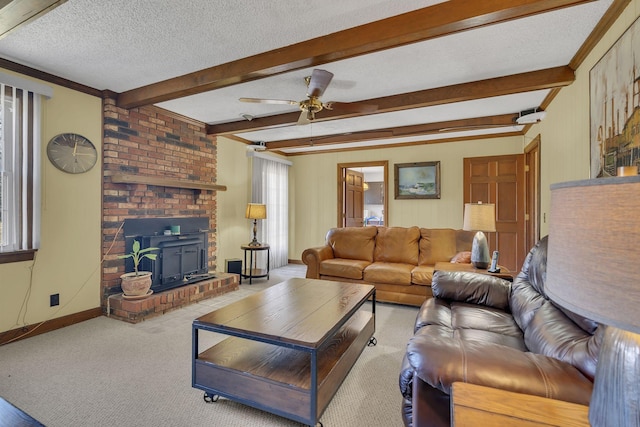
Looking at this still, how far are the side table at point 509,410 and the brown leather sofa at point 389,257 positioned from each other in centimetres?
266

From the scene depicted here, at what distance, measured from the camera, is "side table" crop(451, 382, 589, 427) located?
900 mm

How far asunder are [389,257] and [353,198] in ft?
8.82

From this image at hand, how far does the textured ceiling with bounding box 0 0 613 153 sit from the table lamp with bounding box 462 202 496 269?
1313 millimetres

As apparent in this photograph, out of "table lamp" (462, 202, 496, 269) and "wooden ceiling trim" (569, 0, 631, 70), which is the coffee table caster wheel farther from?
"wooden ceiling trim" (569, 0, 631, 70)

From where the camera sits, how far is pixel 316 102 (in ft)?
9.95

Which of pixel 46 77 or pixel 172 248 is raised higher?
pixel 46 77

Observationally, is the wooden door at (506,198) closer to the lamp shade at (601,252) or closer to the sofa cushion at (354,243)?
the sofa cushion at (354,243)

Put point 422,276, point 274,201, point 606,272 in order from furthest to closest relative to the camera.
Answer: point 274,201
point 422,276
point 606,272

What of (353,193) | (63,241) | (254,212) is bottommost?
(63,241)

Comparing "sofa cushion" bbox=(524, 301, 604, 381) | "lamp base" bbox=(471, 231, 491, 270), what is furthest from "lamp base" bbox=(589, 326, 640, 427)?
"lamp base" bbox=(471, 231, 491, 270)

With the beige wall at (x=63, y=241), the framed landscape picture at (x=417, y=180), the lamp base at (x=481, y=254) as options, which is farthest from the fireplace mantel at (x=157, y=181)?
the lamp base at (x=481, y=254)

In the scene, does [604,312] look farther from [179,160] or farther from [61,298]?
[179,160]

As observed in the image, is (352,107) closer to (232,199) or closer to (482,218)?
(482,218)

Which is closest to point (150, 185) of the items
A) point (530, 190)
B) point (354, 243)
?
Answer: point (354, 243)
